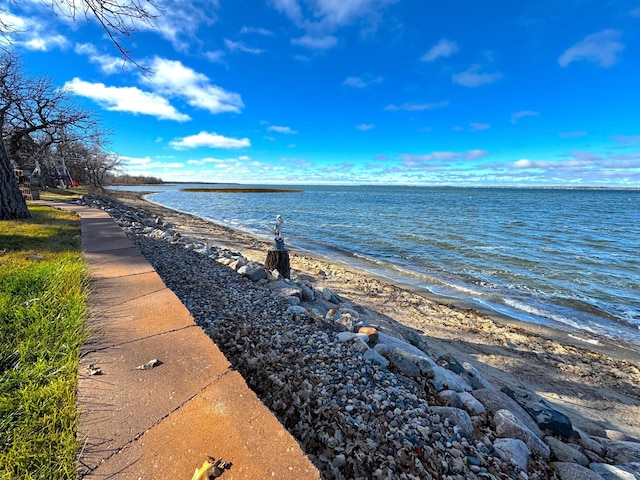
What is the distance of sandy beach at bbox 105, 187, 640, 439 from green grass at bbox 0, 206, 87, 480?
4.21m

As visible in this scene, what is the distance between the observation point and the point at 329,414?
1984 millimetres

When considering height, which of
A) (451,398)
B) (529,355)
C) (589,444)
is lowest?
(529,355)

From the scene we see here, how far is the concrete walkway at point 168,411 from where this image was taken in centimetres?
137

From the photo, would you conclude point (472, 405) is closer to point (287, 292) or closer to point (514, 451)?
point (514, 451)

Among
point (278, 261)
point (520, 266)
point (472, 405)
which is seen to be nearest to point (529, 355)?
point (472, 405)

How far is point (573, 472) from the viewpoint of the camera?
6.93 ft

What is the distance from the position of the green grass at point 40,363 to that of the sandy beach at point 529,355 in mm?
4213

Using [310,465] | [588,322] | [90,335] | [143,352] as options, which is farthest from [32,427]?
[588,322]

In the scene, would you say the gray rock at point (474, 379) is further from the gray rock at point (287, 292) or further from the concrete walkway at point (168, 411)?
the concrete walkway at point (168, 411)

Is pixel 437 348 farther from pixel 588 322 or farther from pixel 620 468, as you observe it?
pixel 588 322

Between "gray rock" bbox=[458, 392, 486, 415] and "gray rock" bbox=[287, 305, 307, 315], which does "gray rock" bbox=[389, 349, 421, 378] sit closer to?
"gray rock" bbox=[458, 392, 486, 415]

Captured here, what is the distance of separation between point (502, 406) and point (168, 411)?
9.74 feet

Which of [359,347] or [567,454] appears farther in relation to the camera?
[359,347]

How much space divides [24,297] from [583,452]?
573 centimetres
